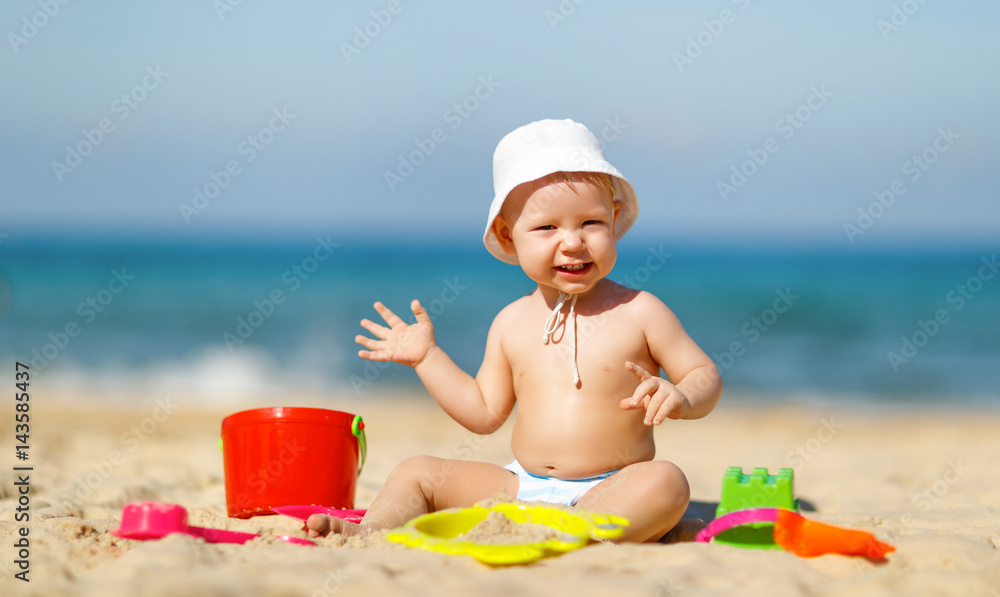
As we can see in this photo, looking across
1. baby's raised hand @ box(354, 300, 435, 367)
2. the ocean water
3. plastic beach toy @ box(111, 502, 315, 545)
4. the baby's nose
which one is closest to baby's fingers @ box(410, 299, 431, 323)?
baby's raised hand @ box(354, 300, 435, 367)

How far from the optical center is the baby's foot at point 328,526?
263 cm

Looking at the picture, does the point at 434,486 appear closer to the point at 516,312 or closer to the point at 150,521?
the point at 516,312

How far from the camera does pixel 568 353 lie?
3.00 meters

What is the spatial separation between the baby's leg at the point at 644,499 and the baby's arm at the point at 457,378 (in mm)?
594

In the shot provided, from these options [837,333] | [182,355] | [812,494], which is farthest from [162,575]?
[837,333]

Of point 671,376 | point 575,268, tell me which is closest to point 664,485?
point 671,376

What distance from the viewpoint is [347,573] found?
6.48ft

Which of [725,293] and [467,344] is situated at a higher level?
[725,293]

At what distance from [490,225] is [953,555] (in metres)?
1.77

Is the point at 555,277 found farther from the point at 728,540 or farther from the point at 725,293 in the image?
the point at 725,293

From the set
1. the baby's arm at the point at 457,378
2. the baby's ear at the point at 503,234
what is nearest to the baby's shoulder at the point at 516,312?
the baby's arm at the point at 457,378

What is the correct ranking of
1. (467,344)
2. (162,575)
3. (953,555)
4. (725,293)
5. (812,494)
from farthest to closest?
(725,293) < (467,344) < (812,494) < (953,555) < (162,575)

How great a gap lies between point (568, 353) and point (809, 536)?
1.05 metres

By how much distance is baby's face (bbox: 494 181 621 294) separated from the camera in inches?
114
